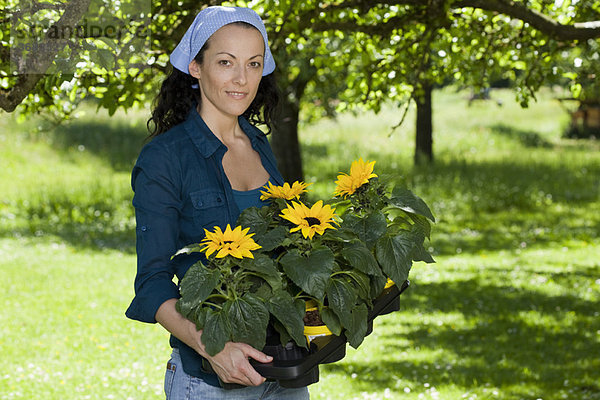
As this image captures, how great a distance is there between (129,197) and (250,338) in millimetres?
12228

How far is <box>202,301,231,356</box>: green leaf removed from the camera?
70.4 inches

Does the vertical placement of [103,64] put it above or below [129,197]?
above

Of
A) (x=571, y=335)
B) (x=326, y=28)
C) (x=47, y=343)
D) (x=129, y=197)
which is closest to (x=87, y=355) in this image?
(x=47, y=343)

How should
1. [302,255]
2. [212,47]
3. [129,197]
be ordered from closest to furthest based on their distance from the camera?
[302,255] → [212,47] → [129,197]

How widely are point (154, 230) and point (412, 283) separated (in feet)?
22.9

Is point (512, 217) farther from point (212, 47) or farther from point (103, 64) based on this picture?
point (212, 47)

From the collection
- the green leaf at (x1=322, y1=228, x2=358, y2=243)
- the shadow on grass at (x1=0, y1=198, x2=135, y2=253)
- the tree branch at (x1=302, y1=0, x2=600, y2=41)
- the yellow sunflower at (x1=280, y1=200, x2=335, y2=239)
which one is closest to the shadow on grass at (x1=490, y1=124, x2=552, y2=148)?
the shadow on grass at (x1=0, y1=198, x2=135, y2=253)

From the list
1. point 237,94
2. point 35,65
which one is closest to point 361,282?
point 237,94

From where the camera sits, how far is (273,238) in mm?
1984

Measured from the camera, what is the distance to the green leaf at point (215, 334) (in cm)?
179

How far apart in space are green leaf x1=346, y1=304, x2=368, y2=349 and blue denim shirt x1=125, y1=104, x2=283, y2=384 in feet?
1.56

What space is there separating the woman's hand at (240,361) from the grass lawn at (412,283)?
0.83 m

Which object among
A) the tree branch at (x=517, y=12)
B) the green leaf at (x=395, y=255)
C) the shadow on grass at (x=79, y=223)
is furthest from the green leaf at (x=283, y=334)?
the shadow on grass at (x=79, y=223)

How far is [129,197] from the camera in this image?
537 inches
